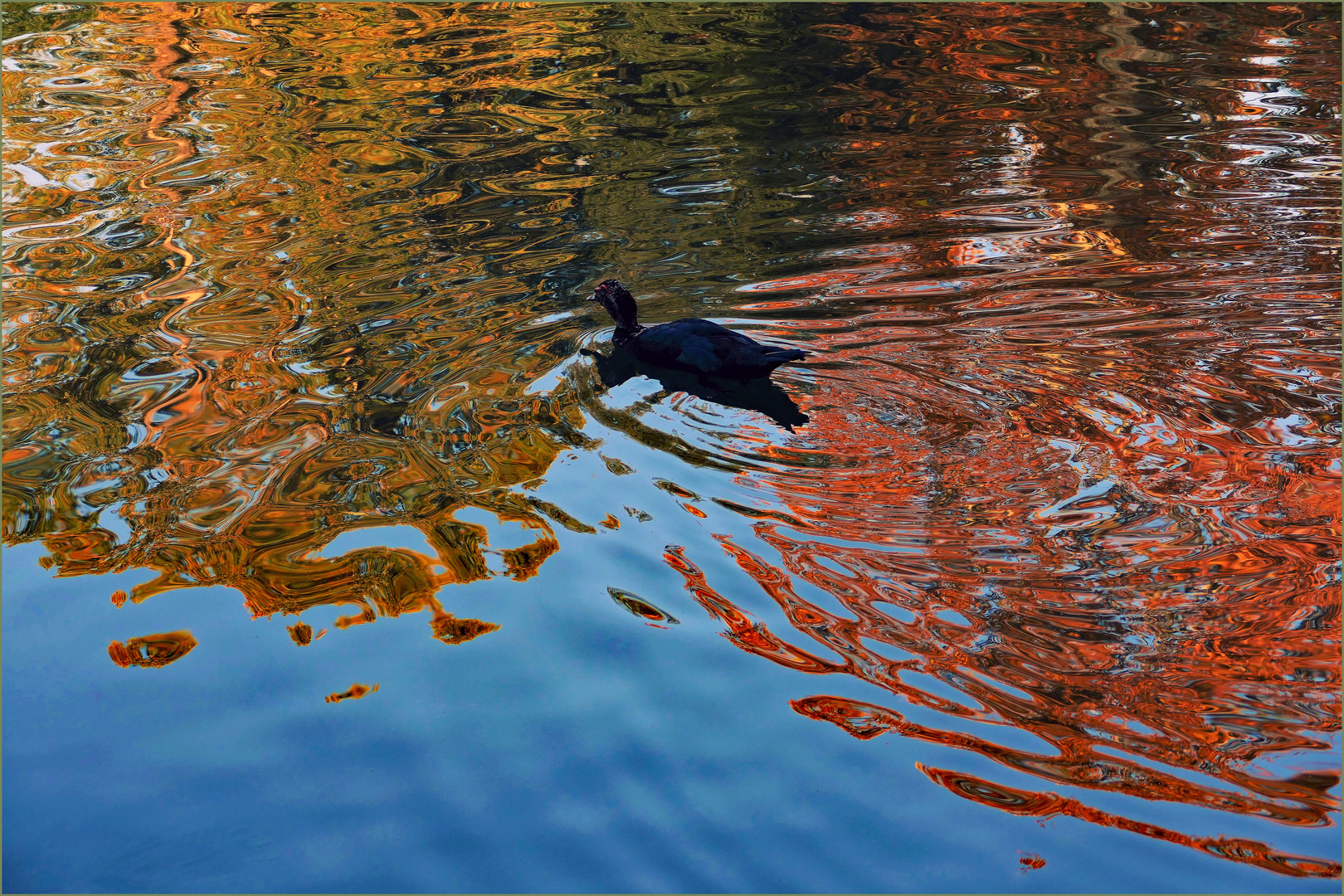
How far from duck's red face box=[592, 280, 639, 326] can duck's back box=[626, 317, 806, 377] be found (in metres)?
0.19

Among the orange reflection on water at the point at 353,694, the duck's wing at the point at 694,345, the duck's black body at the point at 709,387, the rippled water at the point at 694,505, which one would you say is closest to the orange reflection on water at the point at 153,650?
the rippled water at the point at 694,505

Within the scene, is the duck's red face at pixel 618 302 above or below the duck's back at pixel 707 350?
above

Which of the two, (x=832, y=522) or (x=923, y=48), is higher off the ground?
(x=923, y=48)

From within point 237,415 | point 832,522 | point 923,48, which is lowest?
point 832,522

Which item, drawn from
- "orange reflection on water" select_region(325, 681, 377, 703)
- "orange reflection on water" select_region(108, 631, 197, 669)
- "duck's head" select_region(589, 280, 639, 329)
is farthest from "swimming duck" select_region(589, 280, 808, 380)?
"orange reflection on water" select_region(108, 631, 197, 669)

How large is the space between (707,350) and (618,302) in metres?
0.95

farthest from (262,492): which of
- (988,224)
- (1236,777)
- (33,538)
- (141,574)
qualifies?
(988,224)

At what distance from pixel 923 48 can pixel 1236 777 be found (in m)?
12.4

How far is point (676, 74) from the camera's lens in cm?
1337

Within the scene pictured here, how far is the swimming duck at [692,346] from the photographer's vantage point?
6.33 m

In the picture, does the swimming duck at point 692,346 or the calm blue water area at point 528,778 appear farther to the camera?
the swimming duck at point 692,346

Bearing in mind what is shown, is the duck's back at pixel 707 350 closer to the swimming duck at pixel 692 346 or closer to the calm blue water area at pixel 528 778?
the swimming duck at pixel 692 346

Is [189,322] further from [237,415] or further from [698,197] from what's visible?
[698,197]

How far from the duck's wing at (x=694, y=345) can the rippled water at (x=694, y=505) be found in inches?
6.5
